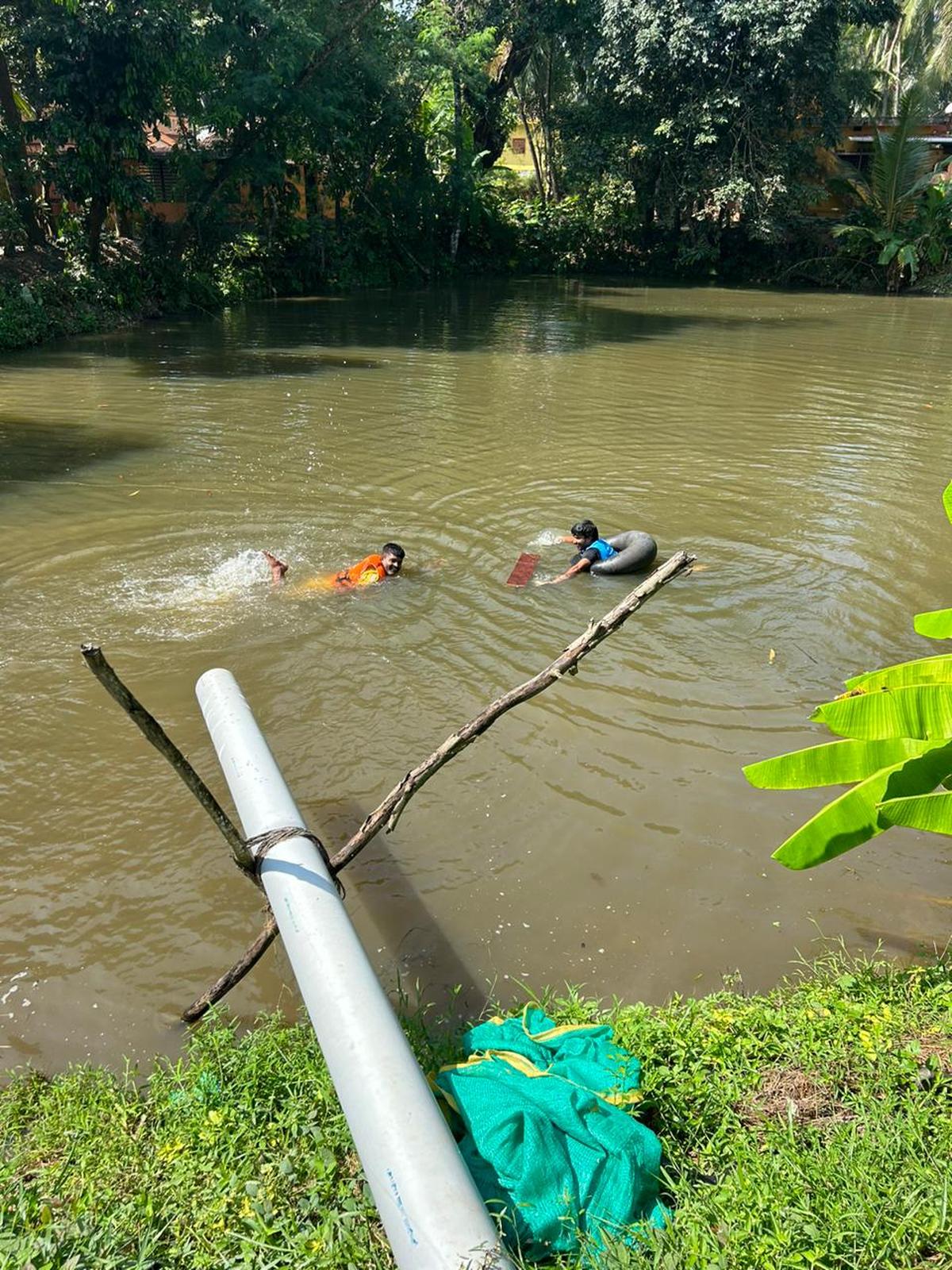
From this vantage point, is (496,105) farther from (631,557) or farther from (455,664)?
(455,664)

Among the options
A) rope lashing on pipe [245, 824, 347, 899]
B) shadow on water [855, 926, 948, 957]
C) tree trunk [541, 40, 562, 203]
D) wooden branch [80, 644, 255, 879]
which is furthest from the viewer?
tree trunk [541, 40, 562, 203]

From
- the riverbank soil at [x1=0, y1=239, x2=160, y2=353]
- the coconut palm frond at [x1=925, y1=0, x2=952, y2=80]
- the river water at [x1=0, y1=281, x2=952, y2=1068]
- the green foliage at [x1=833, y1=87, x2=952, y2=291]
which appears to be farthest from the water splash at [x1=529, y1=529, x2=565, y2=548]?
the coconut palm frond at [x1=925, y1=0, x2=952, y2=80]

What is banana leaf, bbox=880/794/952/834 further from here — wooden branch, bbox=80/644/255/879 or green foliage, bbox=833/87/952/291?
green foliage, bbox=833/87/952/291

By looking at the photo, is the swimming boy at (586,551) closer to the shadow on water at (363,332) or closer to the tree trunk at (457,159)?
the shadow on water at (363,332)

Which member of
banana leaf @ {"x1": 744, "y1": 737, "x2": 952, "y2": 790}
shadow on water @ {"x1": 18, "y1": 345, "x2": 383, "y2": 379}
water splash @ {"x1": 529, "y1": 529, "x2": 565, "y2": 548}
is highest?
shadow on water @ {"x1": 18, "y1": 345, "x2": 383, "y2": 379}

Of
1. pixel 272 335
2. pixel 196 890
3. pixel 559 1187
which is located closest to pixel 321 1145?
pixel 559 1187

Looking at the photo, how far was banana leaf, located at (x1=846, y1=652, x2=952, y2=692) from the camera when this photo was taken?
3512 millimetres

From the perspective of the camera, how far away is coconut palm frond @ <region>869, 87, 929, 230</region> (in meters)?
28.1

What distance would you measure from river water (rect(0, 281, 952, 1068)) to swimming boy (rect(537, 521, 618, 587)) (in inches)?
7.3

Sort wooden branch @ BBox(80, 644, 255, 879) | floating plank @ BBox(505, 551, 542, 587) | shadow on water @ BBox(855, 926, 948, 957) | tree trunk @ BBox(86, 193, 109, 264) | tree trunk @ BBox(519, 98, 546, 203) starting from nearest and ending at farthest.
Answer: wooden branch @ BBox(80, 644, 255, 879) < shadow on water @ BBox(855, 926, 948, 957) < floating plank @ BBox(505, 551, 542, 587) < tree trunk @ BBox(86, 193, 109, 264) < tree trunk @ BBox(519, 98, 546, 203)

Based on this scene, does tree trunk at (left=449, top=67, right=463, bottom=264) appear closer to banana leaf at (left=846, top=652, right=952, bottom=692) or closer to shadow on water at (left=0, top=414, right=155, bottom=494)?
shadow on water at (left=0, top=414, right=155, bottom=494)

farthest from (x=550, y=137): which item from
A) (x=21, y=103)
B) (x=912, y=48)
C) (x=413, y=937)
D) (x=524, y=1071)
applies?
(x=524, y=1071)

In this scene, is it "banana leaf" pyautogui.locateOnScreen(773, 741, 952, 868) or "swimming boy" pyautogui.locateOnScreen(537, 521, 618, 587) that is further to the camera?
"swimming boy" pyautogui.locateOnScreen(537, 521, 618, 587)

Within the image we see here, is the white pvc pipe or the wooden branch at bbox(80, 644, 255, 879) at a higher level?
the wooden branch at bbox(80, 644, 255, 879)
